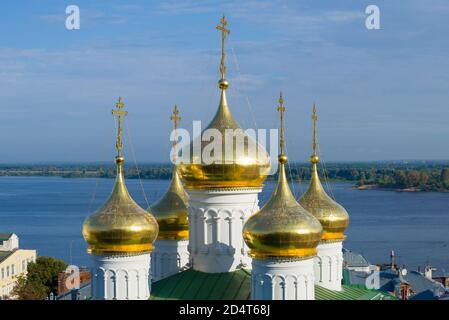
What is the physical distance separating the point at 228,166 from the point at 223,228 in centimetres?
72

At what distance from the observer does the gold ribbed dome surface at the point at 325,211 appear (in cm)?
854

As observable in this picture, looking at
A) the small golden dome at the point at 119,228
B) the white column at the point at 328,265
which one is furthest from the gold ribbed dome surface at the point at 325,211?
the small golden dome at the point at 119,228

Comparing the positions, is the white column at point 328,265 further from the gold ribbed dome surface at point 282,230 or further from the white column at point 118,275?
the white column at point 118,275

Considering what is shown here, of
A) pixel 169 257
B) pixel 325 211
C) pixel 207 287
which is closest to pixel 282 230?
pixel 207 287

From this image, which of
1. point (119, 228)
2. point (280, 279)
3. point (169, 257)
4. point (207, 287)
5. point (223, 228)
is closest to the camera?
point (280, 279)

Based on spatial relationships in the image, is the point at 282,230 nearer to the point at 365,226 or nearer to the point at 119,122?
the point at 119,122

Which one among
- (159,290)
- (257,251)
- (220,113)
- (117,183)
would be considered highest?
(220,113)

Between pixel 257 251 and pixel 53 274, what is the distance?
11756 mm

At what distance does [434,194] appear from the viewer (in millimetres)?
61156

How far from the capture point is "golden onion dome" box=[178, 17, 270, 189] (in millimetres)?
7523

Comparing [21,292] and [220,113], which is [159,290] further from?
[21,292]

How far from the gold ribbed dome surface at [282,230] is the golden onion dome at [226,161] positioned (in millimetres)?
842

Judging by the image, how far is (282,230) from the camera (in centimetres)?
655
